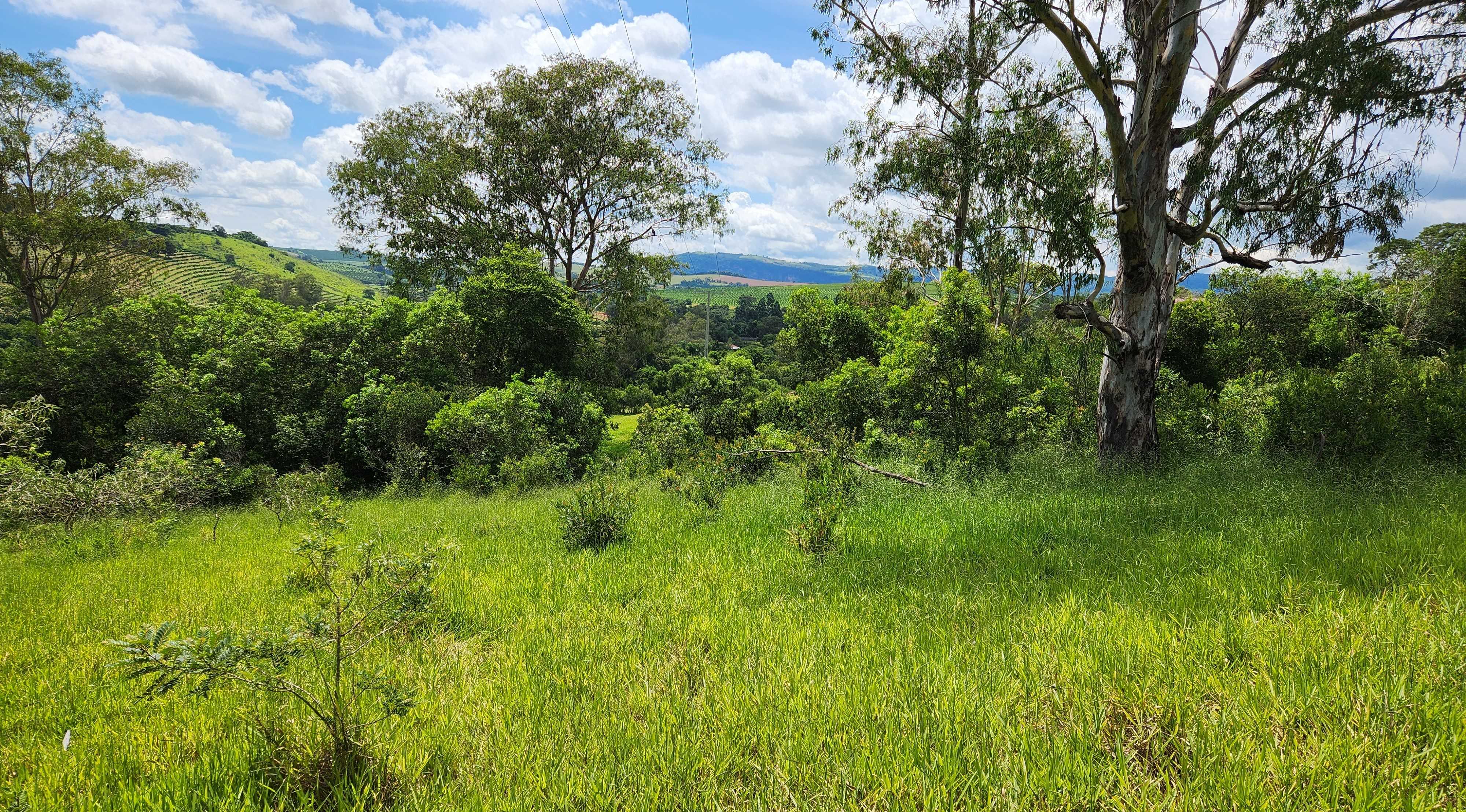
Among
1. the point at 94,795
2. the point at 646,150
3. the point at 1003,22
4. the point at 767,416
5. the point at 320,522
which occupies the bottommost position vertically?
the point at 767,416

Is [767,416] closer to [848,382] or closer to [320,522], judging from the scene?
[848,382]

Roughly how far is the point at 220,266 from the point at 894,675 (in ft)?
404

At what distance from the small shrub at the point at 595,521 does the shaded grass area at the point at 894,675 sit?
0.68 meters

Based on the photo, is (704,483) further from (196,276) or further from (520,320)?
(196,276)

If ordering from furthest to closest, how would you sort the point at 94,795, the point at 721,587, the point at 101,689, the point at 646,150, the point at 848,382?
A: the point at 646,150
the point at 848,382
the point at 721,587
the point at 101,689
the point at 94,795

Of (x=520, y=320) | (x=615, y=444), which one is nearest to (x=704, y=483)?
(x=520, y=320)

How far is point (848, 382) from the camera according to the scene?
14.7 m

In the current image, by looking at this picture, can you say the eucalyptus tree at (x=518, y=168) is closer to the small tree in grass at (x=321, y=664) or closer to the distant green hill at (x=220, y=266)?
the small tree in grass at (x=321, y=664)

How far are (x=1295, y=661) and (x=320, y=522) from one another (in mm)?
5002

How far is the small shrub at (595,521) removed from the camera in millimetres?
6680

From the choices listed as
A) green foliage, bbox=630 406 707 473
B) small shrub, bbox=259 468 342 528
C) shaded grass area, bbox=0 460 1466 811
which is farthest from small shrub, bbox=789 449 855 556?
small shrub, bbox=259 468 342 528

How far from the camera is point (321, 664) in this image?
3453 mm

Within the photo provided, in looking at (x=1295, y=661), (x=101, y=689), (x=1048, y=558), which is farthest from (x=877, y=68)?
(x=101, y=689)

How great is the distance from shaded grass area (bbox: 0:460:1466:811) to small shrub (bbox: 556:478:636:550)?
676 mm
